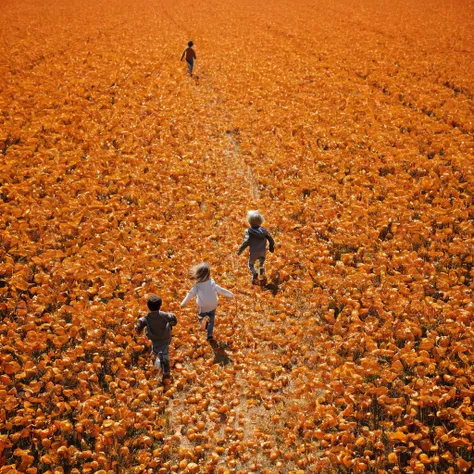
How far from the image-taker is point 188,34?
87.8 feet

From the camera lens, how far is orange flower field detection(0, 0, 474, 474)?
14.6 feet

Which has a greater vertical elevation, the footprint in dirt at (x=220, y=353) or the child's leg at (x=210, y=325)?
the child's leg at (x=210, y=325)

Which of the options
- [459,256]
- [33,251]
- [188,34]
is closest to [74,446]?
[33,251]

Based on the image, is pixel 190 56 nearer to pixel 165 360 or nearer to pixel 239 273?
pixel 239 273

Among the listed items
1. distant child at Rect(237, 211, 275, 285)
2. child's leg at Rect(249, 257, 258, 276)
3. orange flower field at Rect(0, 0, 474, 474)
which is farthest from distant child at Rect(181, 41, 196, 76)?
child's leg at Rect(249, 257, 258, 276)

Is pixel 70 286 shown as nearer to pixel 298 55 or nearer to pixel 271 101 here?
pixel 271 101

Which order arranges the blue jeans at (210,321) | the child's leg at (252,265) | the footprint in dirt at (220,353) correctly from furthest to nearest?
Answer: the child's leg at (252,265)
the blue jeans at (210,321)
the footprint in dirt at (220,353)

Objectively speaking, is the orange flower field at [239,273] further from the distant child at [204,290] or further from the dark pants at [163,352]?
the distant child at [204,290]

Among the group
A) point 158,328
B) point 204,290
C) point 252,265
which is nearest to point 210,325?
point 204,290

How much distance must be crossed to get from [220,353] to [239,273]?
192 cm

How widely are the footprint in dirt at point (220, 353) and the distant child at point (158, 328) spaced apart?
0.75 metres

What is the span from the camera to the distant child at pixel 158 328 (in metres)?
5.16

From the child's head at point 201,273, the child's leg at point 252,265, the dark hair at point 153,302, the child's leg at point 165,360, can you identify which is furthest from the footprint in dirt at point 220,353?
the child's leg at point 252,265

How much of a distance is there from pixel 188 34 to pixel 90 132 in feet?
60.1
